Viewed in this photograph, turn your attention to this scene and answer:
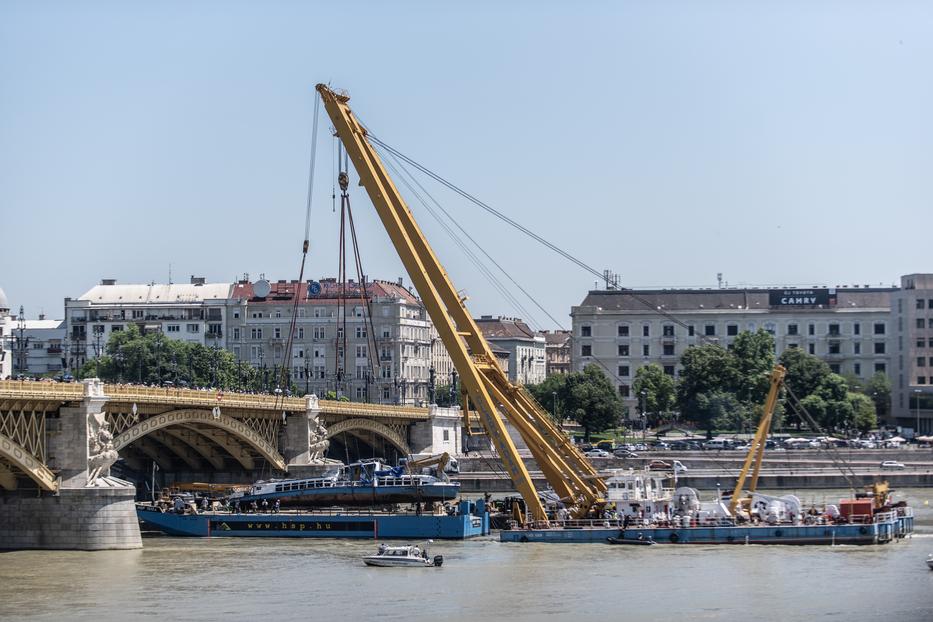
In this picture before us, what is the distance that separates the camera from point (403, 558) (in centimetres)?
7438

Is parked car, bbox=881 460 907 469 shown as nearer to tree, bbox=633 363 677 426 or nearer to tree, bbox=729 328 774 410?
tree, bbox=729 328 774 410

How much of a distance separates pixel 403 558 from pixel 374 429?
53.8 m

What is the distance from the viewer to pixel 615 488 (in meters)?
85.0

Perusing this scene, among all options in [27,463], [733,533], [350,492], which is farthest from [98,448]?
[733,533]

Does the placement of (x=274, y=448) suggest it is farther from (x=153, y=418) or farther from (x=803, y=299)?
Answer: (x=803, y=299)

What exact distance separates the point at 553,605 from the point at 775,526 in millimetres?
21795

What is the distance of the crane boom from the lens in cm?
8138

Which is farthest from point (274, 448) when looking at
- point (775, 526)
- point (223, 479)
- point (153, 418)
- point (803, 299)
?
point (803, 299)

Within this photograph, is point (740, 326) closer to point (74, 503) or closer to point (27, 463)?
point (74, 503)

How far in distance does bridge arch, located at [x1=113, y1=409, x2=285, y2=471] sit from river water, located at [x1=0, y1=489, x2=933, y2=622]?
660cm

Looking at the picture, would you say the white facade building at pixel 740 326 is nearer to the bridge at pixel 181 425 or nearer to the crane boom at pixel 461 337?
the bridge at pixel 181 425

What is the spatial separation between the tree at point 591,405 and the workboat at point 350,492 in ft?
228

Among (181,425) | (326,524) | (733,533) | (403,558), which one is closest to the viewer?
(403,558)

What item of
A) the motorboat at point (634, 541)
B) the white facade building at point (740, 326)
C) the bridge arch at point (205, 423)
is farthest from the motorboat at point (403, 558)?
the white facade building at point (740, 326)
